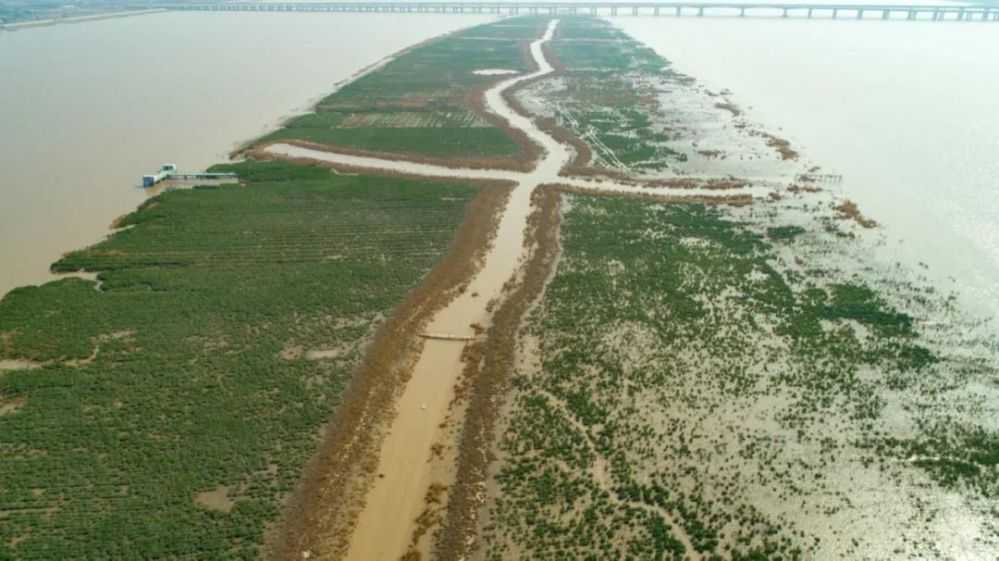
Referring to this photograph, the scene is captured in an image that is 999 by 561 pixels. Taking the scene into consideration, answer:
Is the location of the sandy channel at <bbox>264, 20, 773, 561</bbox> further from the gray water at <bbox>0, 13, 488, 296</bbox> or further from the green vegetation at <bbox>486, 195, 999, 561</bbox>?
the gray water at <bbox>0, 13, 488, 296</bbox>

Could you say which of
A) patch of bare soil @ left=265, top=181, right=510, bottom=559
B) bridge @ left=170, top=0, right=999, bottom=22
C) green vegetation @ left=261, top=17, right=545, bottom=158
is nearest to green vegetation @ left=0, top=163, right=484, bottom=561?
patch of bare soil @ left=265, top=181, right=510, bottom=559

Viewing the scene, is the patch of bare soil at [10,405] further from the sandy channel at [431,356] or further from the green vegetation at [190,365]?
the sandy channel at [431,356]

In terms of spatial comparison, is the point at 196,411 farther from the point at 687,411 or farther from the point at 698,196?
the point at 698,196

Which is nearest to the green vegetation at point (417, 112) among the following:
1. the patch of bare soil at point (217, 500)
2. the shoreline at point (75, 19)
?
the patch of bare soil at point (217, 500)

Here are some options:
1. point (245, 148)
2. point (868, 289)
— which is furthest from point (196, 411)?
point (245, 148)

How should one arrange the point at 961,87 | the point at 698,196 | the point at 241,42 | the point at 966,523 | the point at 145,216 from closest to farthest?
the point at 966,523 → the point at 145,216 → the point at 698,196 → the point at 961,87 → the point at 241,42
